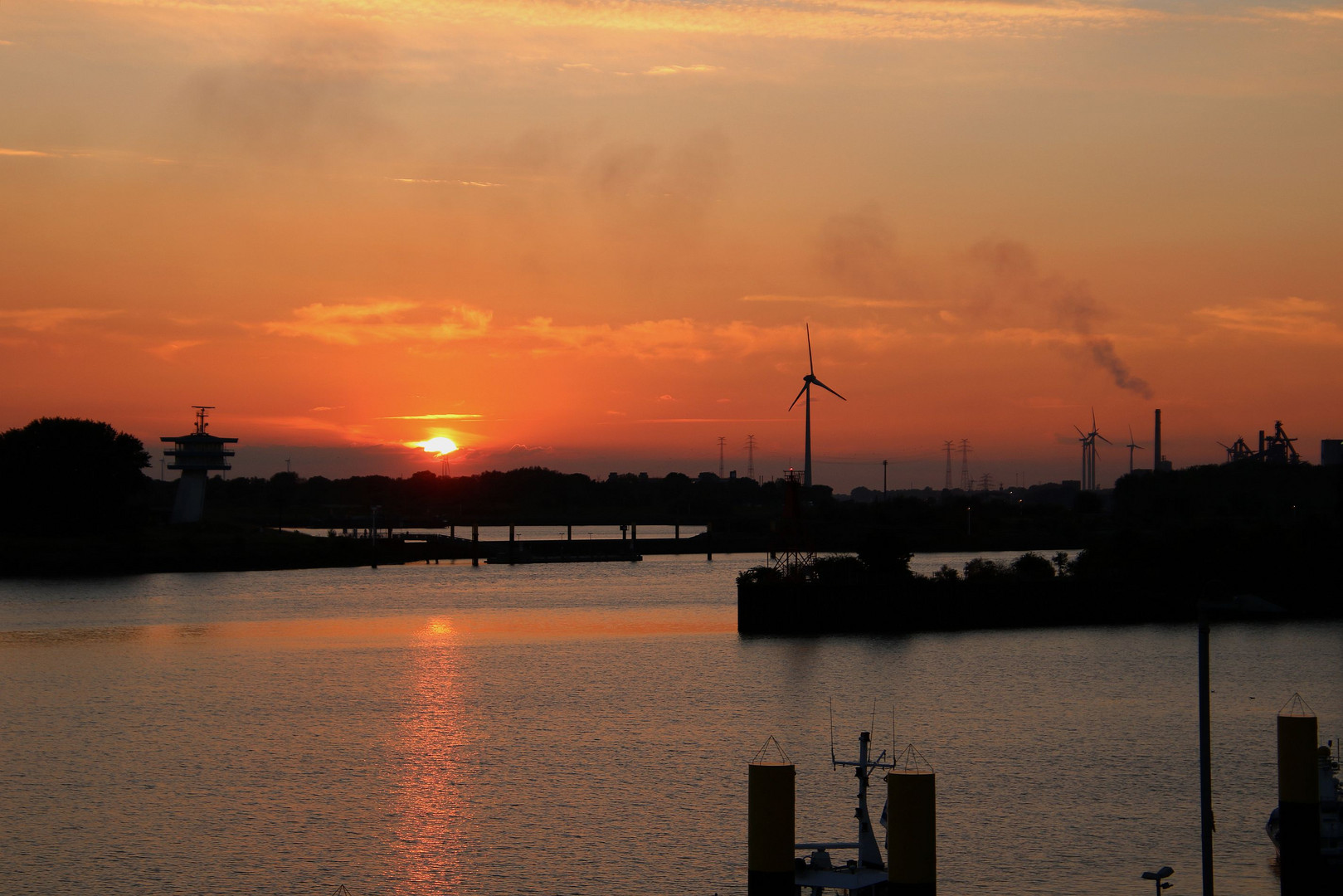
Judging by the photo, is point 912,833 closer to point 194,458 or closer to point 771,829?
point 771,829

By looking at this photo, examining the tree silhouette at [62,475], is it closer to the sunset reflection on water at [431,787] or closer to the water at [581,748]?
the water at [581,748]

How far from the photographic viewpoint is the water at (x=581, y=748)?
36312 mm

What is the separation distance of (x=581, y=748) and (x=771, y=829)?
3810 cm

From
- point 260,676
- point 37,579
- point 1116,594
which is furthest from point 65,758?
point 37,579

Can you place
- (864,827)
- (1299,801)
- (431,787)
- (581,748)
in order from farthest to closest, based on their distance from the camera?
1. (581,748)
2. (431,787)
3. (864,827)
4. (1299,801)

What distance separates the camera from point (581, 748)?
171ft

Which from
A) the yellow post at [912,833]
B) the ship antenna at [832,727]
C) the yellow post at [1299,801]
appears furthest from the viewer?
the ship antenna at [832,727]

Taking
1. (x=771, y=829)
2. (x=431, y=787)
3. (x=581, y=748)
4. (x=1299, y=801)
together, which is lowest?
(x=431, y=787)

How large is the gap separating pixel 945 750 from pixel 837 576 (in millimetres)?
53053

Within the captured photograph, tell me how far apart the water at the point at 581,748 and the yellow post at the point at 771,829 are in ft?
64.1

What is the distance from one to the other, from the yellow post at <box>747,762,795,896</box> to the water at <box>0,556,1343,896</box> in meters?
19.5

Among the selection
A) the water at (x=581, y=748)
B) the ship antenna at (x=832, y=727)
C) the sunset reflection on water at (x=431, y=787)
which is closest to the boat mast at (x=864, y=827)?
the water at (x=581, y=748)

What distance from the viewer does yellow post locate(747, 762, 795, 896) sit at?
14727 mm

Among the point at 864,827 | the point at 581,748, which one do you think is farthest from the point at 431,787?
the point at 864,827
